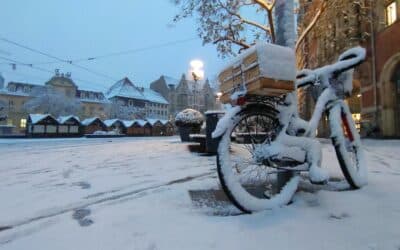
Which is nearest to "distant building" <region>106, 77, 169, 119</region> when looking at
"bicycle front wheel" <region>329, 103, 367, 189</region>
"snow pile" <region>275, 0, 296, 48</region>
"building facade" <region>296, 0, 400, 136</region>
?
"building facade" <region>296, 0, 400, 136</region>

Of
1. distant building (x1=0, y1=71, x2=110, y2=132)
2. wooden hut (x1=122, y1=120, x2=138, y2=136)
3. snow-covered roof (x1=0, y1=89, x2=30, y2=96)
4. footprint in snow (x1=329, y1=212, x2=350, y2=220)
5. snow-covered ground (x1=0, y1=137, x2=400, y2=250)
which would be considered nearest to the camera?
snow-covered ground (x1=0, y1=137, x2=400, y2=250)

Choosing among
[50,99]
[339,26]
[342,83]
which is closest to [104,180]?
[342,83]

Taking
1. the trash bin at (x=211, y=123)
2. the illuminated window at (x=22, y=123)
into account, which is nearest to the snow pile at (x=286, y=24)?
the trash bin at (x=211, y=123)

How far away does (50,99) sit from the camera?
163 feet

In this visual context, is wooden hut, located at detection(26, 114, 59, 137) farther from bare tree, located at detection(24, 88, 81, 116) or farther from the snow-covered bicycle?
the snow-covered bicycle

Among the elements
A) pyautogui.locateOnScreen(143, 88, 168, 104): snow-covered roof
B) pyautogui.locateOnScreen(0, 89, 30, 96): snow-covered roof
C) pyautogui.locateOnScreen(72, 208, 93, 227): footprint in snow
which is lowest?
pyautogui.locateOnScreen(72, 208, 93, 227): footprint in snow

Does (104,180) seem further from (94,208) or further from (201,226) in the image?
(201,226)

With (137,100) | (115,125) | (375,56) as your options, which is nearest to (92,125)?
(115,125)

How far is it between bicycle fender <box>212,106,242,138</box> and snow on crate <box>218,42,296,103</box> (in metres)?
0.16

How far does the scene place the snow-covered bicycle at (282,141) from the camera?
253cm

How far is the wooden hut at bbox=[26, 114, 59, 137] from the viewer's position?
33781mm

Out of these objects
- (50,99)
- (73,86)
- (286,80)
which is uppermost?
(73,86)

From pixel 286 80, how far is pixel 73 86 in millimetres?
66726

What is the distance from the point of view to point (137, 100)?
71.5 metres
